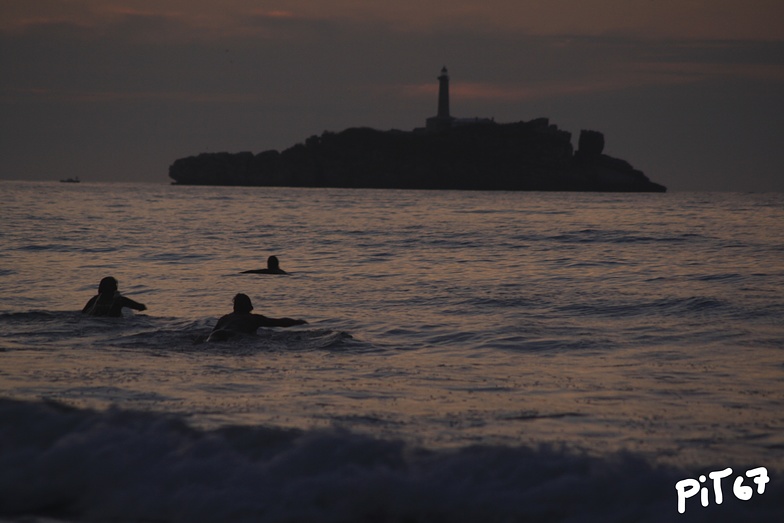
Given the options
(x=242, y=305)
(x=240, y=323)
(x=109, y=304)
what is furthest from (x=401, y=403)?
(x=109, y=304)

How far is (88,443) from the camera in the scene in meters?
7.20

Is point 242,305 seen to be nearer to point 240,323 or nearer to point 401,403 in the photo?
point 240,323

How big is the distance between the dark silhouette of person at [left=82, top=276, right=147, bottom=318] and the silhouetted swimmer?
2374 mm

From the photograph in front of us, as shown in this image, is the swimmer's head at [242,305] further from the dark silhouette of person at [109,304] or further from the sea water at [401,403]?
the dark silhouette of person at [109,304]

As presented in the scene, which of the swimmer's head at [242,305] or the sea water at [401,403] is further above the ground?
the swimmer's head at [242,305]

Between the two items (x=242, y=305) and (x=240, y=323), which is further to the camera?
(x=242, y=305)

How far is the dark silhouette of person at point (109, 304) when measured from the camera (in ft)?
47.9

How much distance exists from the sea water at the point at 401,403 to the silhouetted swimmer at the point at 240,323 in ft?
0.73

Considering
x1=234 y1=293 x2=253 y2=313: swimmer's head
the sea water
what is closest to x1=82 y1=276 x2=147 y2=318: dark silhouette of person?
the sea water

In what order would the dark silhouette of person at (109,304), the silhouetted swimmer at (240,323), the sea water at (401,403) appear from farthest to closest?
the dark silhouette of person at (109,304) → the silhouetted swimmer at (240,323) → the sea water at (401,403)

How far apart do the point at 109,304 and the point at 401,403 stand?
7929 millimetres

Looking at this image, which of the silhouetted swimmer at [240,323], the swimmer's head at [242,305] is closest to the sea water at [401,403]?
the silhouetted swimmer at [240,323]

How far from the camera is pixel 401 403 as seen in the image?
866cm

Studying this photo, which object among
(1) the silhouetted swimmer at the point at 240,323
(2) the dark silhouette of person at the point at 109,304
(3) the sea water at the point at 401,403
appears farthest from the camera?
(2) the dark silhouette of person at the point at 109,304
